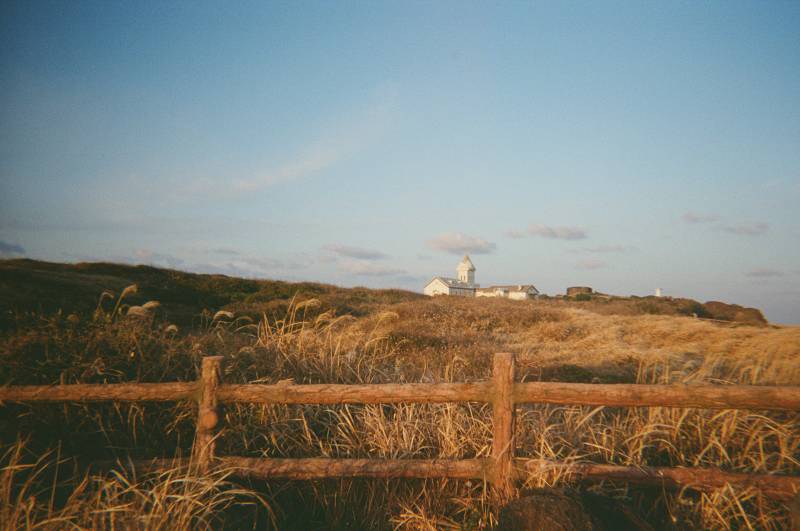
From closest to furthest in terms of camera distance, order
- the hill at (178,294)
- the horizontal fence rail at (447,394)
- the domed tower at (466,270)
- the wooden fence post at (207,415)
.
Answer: the horizontal fence rail at (447,394), the wooden fence post at (207,415), the hill at (178,294), the domed tower at (466,270)

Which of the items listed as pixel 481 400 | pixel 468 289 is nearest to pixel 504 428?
pixel 481 400

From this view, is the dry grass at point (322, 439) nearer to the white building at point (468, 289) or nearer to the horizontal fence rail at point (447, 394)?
the horizontal fence rail at point (447, 394)

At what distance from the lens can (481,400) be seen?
3646 millimetres

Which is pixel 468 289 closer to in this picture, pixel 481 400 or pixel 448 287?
pixel 448 287

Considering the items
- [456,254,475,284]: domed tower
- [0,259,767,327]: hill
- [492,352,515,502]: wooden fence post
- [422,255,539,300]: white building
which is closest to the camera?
[492,352,515,502]: wooden fence post

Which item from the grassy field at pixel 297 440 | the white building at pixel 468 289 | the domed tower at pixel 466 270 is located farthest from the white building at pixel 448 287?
the grassy field at pixel 297 440

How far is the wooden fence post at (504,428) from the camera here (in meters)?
3.57

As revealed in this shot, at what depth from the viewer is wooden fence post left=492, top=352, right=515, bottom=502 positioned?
3.57 metres

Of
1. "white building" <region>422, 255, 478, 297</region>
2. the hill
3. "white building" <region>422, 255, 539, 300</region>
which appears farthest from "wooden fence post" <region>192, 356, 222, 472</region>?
"white building" <region>422, 255, 539, 300</region>

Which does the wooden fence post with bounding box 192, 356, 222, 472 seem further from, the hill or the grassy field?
the hill

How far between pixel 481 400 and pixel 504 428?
0.28 meters

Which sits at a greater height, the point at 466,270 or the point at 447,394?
the point at 466,270

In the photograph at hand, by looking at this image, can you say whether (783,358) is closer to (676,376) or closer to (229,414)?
(676,376)

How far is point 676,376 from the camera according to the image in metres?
6.95
